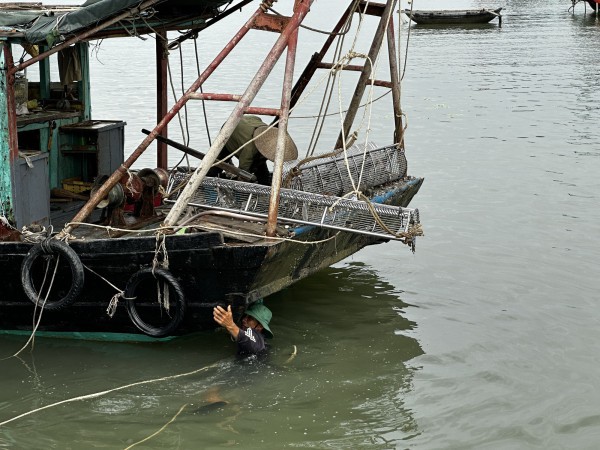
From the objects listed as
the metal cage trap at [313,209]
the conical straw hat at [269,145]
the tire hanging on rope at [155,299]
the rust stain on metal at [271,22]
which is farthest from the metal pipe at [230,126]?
the conical straw hat at [269,145]

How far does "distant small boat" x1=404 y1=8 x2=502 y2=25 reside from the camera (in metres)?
42.9

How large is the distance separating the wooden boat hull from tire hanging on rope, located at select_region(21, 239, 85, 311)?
0.15 metres

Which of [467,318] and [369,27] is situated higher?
[369,27]

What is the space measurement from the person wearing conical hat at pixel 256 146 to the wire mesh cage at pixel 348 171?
7.7 inches

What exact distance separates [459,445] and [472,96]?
17864 mm

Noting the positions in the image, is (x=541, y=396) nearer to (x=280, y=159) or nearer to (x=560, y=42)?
(x=280, y=159)

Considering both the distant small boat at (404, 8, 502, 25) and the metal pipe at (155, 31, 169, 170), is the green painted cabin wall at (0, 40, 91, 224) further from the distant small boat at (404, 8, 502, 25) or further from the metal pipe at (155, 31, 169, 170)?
the distant small boat at (404, 8, 502, 25)

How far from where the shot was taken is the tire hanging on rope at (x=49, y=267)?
7.12 m

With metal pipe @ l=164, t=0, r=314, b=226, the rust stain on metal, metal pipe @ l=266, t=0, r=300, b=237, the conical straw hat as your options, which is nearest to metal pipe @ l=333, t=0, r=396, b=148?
the conical straw hat

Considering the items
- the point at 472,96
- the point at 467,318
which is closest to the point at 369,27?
the point at 472,96

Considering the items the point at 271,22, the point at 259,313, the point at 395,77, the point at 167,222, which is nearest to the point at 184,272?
the point at 167,222

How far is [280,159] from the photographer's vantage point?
6.92 m

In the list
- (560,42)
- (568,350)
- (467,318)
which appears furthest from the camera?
(560,42)

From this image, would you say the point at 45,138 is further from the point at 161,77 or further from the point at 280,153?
the point at 280,153
